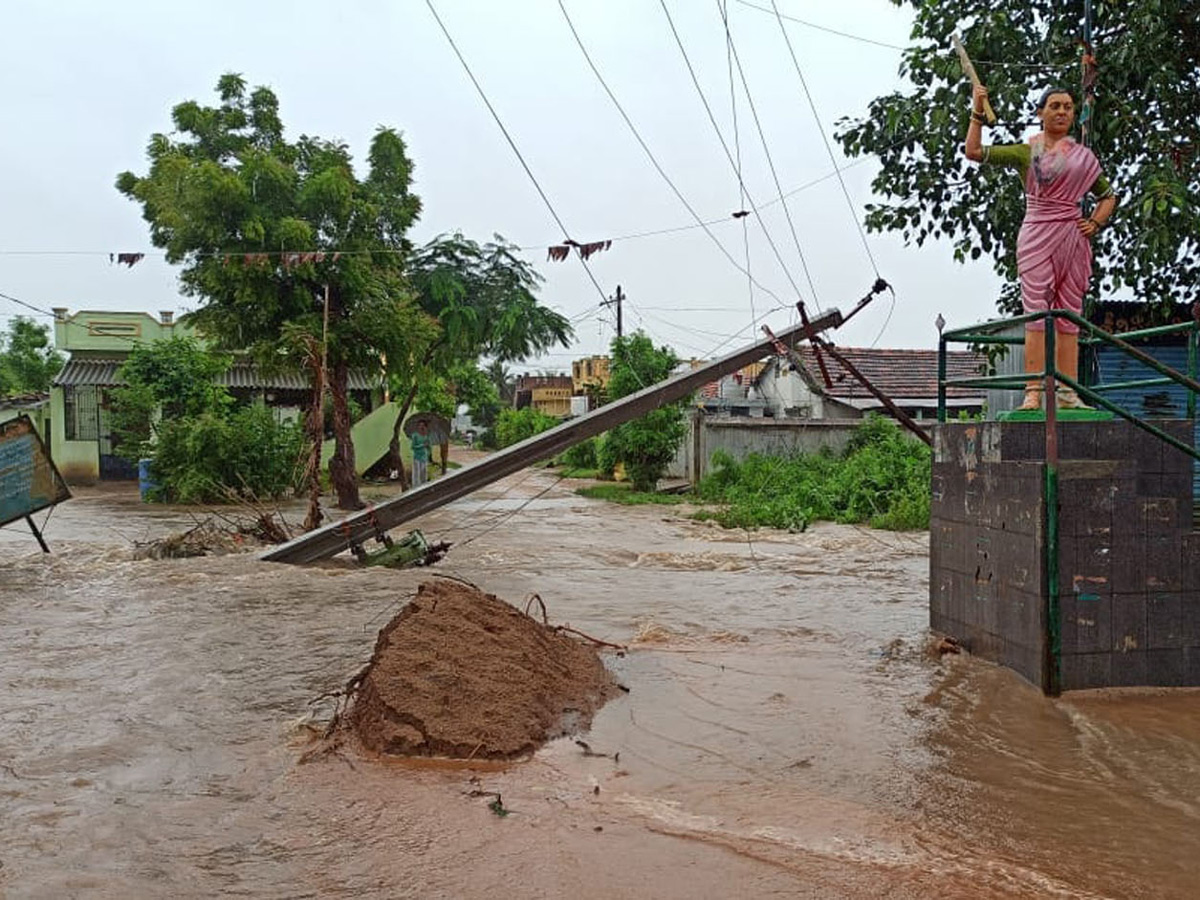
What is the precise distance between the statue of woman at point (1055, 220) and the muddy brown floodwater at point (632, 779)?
2.11 meters

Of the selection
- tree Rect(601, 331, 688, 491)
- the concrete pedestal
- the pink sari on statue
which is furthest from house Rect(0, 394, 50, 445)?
the concrete pedestal

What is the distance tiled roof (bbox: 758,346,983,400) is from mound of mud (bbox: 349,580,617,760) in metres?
23.1

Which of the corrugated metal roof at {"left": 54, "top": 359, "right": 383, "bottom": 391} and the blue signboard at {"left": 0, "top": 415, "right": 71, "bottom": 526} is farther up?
the corrugated metal roof at {"left": 54, "top": 359, "right": 383, "bottom": 391}

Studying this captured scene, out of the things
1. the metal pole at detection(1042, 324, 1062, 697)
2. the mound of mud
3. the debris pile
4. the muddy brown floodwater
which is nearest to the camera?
the muddy brown floodwater

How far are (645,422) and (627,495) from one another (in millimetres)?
1849

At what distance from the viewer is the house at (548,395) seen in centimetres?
6069

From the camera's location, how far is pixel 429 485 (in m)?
10.6

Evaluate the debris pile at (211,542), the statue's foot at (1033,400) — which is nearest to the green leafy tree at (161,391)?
the debris pile at (211,542)

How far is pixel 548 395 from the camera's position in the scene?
61500 mm

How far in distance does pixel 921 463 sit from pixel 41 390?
3509 centimetres

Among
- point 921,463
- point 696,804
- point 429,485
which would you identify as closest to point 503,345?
point 921,463

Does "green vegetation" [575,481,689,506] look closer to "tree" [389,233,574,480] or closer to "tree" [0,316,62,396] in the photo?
"tree" [389,233,574,480]

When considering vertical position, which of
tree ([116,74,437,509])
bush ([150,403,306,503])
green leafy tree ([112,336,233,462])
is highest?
tree ([116,74,437,509])

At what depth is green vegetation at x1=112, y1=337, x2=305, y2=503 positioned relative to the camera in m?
23.2
